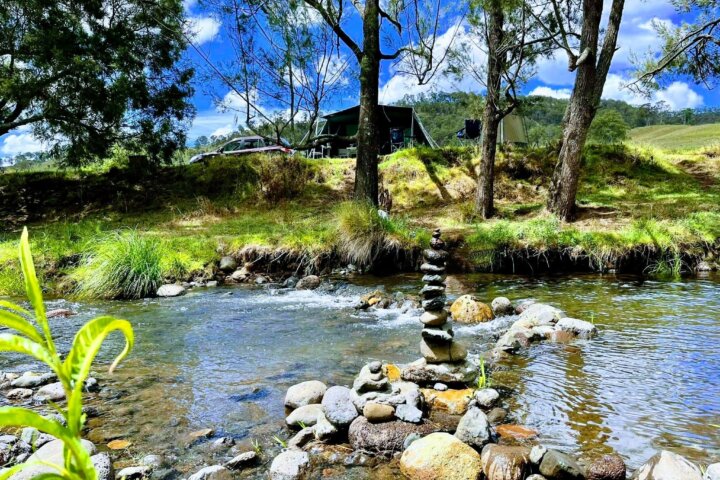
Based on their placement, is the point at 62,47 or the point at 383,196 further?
the point at 383,196

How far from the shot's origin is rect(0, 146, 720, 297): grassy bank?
9.40 meters

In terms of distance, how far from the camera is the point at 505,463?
295cm

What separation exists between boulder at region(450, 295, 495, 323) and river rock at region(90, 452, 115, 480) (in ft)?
15.2

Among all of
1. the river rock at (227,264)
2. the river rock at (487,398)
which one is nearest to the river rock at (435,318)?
the river rock at (487,398)

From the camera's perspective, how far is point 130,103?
1511 cm

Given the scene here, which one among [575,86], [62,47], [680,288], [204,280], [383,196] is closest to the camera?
[680,288]

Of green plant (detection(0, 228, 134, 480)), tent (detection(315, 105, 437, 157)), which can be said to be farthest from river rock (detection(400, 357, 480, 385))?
tent (detection(315, 105, 437, 157))

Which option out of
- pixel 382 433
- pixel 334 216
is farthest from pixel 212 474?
pixel 334 216

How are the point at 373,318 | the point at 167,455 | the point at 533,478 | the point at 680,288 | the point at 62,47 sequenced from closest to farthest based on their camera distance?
the point at 533,478, the point at 167,455, the point at 373,318, the point at 680,288, the point at 62,47

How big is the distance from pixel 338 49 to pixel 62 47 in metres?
7.58

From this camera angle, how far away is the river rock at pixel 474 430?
128 inches

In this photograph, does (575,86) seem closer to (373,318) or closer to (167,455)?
(373,318)

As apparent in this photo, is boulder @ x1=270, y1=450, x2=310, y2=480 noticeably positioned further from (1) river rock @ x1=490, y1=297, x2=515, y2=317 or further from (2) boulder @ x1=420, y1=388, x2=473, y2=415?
(1) river rock @ x1=490, y1=297, x2=515, y2=317

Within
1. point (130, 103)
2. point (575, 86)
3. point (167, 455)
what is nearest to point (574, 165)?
point (575, 86)
